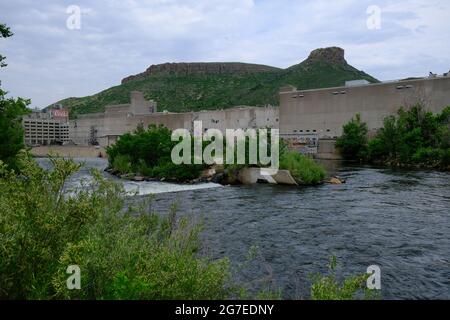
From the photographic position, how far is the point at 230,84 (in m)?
166

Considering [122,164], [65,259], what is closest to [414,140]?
[122,164]

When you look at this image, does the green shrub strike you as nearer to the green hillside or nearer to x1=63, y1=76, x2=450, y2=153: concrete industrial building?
x1=63, y1=76, x2=450, y2=153: concrete industrial building

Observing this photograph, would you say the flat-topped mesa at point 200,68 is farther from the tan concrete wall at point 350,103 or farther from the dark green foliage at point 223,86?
the tan concrete wall at point 350,103

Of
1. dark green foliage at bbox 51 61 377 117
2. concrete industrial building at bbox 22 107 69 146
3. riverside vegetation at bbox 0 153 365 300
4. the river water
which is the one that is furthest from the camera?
concrete industrial building at bbox 22 107 69 146

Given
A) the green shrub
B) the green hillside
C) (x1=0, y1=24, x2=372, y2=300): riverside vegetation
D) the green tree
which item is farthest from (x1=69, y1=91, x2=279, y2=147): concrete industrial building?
(x1=0, y1=24, x2=372, y2=300): riverside vegetation

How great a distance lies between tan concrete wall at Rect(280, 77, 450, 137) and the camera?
63.5 meters

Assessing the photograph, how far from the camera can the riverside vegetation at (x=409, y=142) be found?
47559mm

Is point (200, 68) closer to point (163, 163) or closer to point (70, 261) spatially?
point (163, 163)

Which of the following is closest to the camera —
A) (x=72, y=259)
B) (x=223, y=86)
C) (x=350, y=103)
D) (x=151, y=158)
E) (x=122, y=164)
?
(x=72, y=259)

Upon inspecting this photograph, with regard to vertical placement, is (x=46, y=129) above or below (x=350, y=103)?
below

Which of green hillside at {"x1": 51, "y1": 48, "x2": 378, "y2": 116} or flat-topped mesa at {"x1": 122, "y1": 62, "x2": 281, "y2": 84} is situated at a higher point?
flat-topped mesa at {"x1": 122, "y1": 62, "x2": 281, "y2": 84}

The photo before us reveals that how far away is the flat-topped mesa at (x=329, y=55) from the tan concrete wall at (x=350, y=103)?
66118 millimetres

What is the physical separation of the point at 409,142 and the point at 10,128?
4683 cm
